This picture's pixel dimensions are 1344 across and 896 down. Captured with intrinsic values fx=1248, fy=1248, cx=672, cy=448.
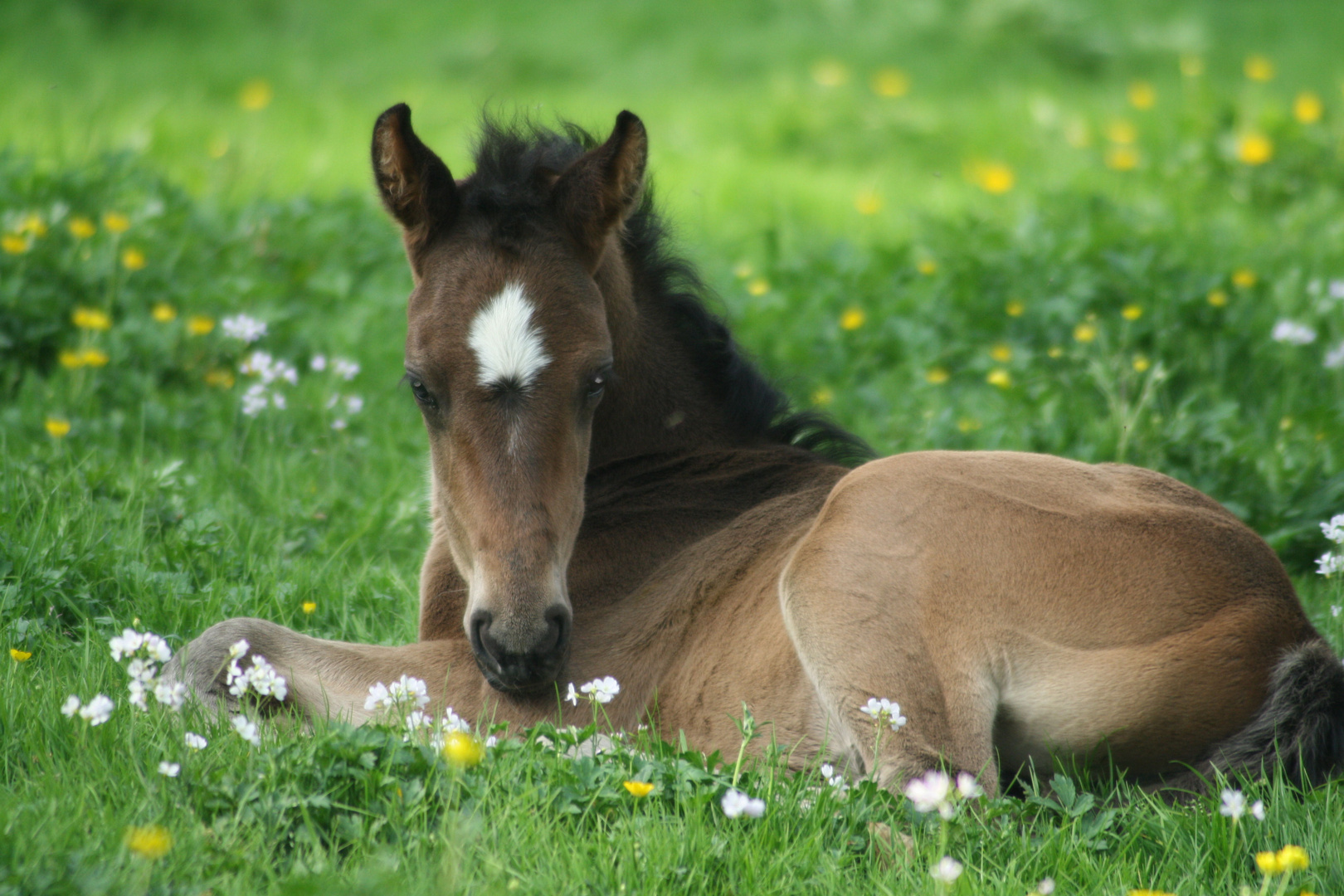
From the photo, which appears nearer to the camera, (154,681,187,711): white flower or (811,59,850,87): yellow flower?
(154,681,187,711): white flower

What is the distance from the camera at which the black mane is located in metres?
3.95

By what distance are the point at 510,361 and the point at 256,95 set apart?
8.40 m

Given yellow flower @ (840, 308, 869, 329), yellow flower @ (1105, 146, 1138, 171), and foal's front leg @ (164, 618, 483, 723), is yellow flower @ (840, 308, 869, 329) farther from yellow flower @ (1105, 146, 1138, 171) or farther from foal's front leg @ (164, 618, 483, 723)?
yellow flower @ (1105, 146, 1138, 171)

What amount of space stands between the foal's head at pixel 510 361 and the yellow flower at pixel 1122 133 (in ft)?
21.7

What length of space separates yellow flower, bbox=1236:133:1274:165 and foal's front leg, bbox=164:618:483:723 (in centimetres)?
692

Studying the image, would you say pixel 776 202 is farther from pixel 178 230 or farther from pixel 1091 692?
pixel 1091 692

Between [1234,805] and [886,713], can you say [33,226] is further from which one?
[1234,805]

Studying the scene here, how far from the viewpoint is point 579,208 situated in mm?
3467

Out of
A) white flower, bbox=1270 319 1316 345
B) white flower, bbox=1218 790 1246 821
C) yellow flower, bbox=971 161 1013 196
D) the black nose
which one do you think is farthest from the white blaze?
yellow flower, bbox=971 161 1013 196

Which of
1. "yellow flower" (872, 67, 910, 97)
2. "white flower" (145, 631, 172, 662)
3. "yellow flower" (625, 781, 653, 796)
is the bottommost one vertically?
"yellow flower" (625, 781, 653, 796)

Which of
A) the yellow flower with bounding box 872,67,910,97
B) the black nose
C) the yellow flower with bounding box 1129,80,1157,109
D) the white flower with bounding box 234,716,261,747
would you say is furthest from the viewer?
the yellow flower with bounding box 872,67,910,97

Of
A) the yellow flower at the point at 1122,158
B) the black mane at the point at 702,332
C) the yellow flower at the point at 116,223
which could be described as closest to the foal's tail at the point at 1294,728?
the black mane at the point at 702,332

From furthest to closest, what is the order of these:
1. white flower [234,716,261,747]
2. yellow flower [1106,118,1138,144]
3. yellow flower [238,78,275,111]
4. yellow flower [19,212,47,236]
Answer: yellow flower [238,78,275,111] → yellow flower [1106,118,1138,144] → yellow flower [19,212,47,236] → white flower [234,716,261,747]

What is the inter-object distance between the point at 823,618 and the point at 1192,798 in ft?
3.12
